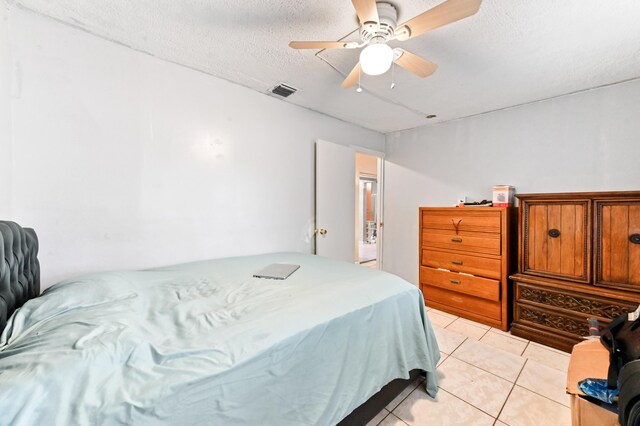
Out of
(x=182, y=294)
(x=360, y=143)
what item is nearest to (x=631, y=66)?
(x=360, y=143)

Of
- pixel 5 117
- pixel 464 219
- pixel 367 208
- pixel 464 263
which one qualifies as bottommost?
pixel 464 263

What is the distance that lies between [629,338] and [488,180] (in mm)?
2121

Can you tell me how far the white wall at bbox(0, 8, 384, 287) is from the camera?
64.4 inches

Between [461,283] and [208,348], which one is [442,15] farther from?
[461,283]

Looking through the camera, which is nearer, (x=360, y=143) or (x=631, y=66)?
(x=631, y=66)

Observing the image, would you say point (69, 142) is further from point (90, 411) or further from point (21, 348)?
point (90, 411)

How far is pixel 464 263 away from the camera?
9.74 feet

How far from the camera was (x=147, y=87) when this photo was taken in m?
2.04

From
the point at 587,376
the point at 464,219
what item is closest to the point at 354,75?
the point at 464,219

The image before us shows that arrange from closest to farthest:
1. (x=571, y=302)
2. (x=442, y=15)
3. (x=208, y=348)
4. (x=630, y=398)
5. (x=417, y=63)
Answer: (x=630, y=398)
(x=208, y=348)
(x=442, y=15)
(x=417, y=63)
(x=571, y=302)

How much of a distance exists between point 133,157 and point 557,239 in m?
3.75

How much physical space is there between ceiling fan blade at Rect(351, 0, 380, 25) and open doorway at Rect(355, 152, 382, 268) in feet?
9.62

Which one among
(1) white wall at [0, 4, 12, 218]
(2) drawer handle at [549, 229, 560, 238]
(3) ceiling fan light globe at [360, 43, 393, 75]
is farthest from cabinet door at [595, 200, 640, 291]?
(1) white wall at [0, 4, 12, 218]

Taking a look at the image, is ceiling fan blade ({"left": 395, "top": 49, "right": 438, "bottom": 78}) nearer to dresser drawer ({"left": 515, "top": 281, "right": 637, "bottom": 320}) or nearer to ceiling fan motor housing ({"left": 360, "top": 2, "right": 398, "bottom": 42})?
ceiling fan motor housing ({"left": 360, "top": 2, "right": 398, "bottom": 42})
